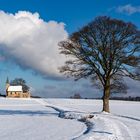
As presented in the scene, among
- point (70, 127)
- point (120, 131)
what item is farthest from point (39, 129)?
point (120, 131)

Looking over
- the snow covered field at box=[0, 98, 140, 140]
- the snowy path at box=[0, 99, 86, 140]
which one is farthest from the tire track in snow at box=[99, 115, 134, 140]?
the snowy path at box=[0, 99, 86, 140]

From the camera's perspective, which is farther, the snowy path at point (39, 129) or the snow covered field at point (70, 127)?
the snowy path at point (39, 129)

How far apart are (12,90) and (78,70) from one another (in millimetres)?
137772

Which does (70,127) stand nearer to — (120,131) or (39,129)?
(39,129)

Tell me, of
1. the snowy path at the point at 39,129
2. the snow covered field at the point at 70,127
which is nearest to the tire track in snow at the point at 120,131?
the snow covered field at the point at 70,127

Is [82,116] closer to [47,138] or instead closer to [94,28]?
[94,28]

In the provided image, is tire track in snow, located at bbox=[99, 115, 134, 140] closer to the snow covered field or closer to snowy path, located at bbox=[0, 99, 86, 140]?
the snow covered field

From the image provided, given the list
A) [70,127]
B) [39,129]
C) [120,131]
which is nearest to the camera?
[120,131]

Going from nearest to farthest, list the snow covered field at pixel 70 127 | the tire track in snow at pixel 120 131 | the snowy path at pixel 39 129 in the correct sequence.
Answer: the tire track in snow at pixel 120 131 < the snow covered field at pixel 70 127 < the snowy path at pixel 39 129

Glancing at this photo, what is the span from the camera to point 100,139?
17484 millimetres

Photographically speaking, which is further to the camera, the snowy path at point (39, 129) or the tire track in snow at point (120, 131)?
the snowy path at point (39, 129)

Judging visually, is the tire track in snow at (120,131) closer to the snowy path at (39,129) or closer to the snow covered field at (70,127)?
the snow covered field at (70,127)

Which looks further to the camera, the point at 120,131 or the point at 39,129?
the point at 39,129

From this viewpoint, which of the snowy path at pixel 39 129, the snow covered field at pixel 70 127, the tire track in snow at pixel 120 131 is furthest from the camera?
the snowy path at pixel 39 129
